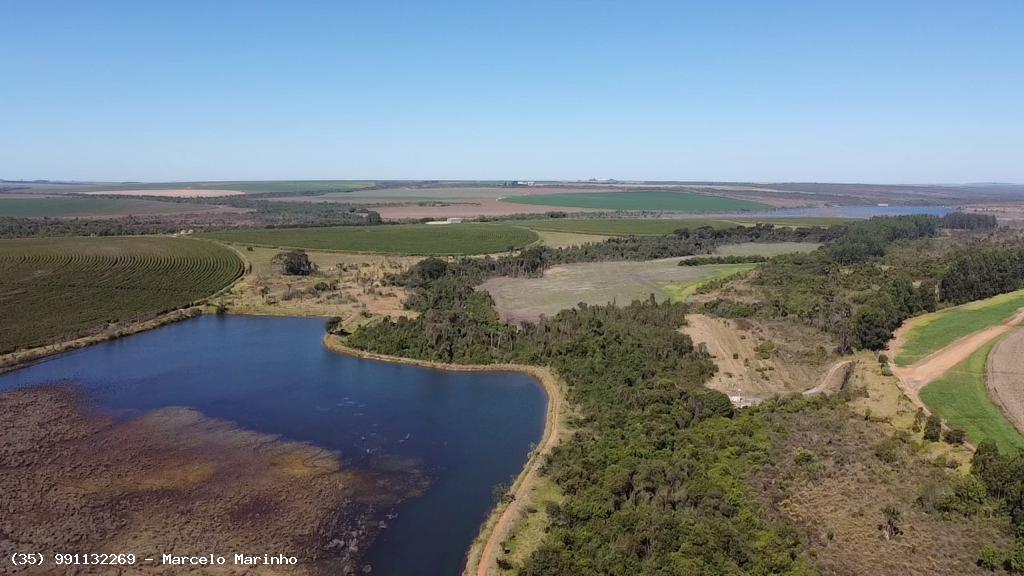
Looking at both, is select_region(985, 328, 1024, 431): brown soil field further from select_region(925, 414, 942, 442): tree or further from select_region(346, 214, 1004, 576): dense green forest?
select_region(346, 214, 1004, 576): dense green forest

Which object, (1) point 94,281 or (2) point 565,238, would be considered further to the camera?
(2) point 565,238

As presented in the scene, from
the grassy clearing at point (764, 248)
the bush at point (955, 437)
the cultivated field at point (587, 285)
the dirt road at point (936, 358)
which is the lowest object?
the bush at point (955, 437)

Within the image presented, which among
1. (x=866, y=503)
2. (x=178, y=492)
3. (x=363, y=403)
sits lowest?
(x=178, y=492)

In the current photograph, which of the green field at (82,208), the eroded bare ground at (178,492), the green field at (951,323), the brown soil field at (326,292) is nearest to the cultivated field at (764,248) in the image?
the green field at (951,323)

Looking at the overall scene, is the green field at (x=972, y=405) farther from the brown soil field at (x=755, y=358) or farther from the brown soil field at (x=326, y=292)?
the brown soil field at (x=326, y=292)

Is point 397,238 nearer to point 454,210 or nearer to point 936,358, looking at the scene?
point 454,210

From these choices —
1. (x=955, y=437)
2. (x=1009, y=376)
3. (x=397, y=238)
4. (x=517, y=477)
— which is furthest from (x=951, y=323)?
(x=397, y=238)

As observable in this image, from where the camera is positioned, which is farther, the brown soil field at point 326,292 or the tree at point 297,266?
the tree at point 297,266
